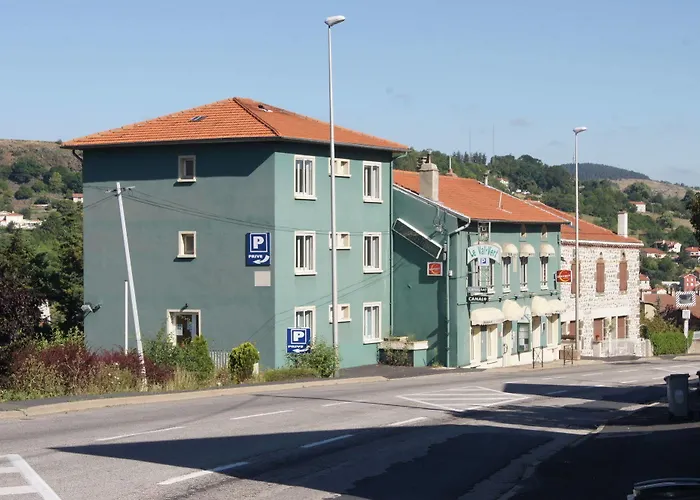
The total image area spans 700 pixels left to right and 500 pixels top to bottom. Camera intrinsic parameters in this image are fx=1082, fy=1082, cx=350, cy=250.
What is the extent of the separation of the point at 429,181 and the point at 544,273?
11.5 metres

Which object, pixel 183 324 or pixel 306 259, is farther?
pixel 183 324

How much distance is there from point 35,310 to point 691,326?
251 feet

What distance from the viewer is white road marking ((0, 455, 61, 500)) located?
10.9 meters

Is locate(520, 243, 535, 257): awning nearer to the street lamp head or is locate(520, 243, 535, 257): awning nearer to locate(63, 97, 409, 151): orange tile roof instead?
locate(63, 97, 409, 151): orange tile roof

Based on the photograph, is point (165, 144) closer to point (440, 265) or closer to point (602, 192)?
point (440, 265)

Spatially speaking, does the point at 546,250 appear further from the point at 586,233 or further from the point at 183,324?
the point at 183,324

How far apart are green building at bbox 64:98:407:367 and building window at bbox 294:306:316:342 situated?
6cm

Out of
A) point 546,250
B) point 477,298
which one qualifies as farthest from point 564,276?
point 477,298

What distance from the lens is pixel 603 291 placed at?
6756 cm

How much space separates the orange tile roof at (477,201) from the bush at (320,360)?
1252cm

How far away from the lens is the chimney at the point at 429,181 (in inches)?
1887

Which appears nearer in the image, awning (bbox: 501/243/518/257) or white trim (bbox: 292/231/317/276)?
white trim (bbox: 292/231/317/276)

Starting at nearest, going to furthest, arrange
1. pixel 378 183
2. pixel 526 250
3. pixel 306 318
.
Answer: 1. pixel 306 318
2. pixel 378 183
3. pixel 526 250

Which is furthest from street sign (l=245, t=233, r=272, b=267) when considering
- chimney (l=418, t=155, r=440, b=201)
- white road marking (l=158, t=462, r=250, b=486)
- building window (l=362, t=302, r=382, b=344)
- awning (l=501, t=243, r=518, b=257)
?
white road marking (l=158, t=462, r=250, b=486)
